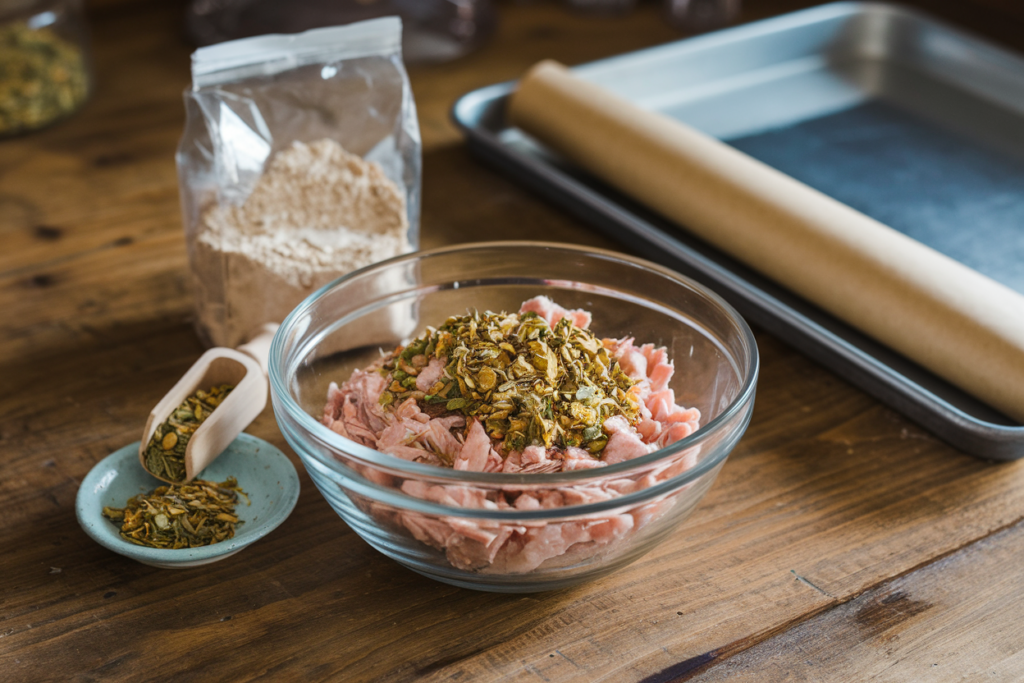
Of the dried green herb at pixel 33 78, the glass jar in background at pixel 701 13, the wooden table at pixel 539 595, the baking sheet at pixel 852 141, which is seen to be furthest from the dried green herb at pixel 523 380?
the glass jar in background at pixel 701 13

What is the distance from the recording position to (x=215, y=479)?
25.8 inches

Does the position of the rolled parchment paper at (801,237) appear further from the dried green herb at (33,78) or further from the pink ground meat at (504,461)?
the dried green herb at (33,78)

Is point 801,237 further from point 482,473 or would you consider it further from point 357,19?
point 357,19

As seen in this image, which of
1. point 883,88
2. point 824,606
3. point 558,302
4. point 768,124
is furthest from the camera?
point 883,88

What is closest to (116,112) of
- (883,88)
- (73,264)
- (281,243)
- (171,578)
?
(73,264)

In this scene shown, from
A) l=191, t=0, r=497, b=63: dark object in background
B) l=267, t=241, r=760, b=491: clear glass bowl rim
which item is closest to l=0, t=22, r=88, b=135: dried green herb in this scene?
l=191, t=0, r=497, b=63: dark object in background

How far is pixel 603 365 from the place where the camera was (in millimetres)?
615

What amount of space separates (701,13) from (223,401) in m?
1.20

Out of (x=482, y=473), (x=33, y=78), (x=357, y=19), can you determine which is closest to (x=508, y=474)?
(x=482, y=473)

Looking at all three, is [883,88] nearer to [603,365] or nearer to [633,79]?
[633,79]

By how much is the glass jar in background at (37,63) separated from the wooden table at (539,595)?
407 mm

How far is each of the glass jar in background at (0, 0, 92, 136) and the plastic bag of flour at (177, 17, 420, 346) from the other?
0.53 meters

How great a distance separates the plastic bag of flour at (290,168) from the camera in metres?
0.79

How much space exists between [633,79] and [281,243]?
2.02ft
